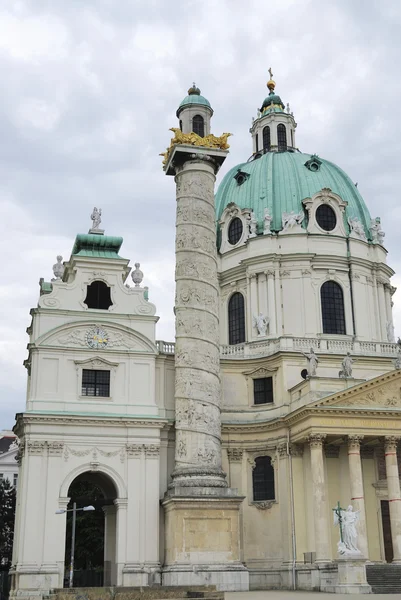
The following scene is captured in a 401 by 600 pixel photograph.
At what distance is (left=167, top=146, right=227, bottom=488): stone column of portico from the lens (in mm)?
34906

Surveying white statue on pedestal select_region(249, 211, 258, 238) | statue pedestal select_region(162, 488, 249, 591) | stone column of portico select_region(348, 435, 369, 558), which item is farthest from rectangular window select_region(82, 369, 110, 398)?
white statue on pedestal select_region(249, 211, 258, 238)

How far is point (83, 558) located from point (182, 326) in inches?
845

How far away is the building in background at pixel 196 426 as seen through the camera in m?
34.8

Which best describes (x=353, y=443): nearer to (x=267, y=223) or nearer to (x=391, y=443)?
(x=391, y=443)

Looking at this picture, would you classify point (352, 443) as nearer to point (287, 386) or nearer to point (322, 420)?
point (322, 420)

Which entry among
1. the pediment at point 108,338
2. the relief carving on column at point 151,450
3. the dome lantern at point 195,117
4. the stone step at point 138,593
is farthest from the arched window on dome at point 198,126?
the stone step at point 138,593

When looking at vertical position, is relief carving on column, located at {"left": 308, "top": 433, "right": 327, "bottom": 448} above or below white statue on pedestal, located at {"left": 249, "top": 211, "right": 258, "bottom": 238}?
below

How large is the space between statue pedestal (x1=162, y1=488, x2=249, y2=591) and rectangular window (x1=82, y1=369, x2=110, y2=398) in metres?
6.90

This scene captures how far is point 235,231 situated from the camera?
50.4 metres

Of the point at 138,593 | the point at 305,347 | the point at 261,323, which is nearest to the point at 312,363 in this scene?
the point at 305,347

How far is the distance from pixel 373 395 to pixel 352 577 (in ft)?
30.9

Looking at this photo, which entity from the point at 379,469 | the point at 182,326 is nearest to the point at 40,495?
the point at 182,326

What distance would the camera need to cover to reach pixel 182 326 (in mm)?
36406

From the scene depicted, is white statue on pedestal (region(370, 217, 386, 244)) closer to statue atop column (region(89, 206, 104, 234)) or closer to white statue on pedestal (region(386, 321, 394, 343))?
white statue on pedestal (region(386, 321, 394, 343))
